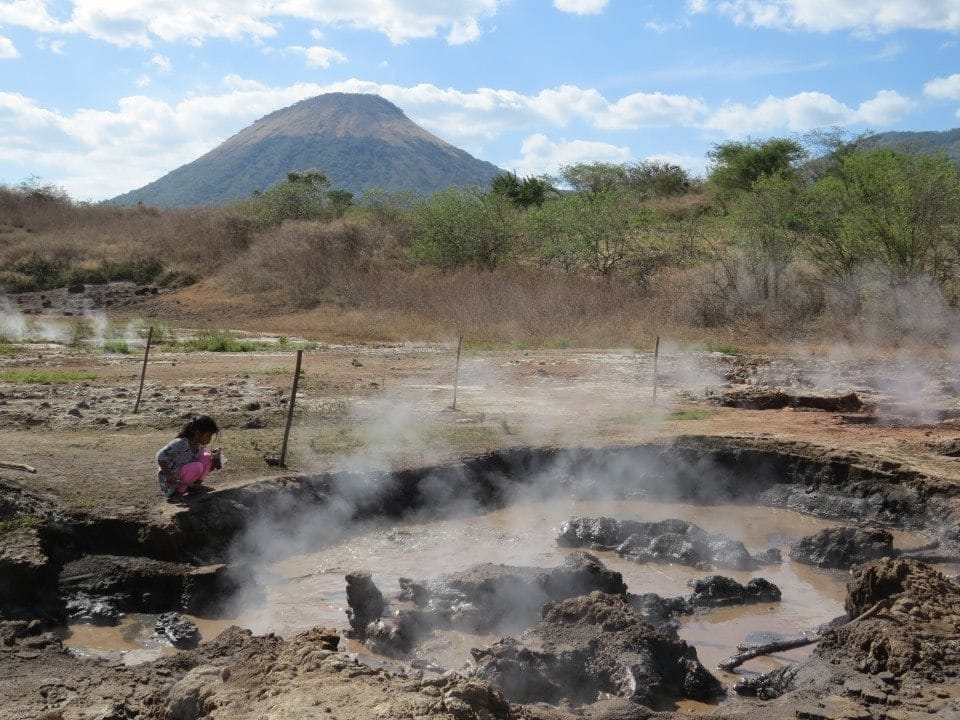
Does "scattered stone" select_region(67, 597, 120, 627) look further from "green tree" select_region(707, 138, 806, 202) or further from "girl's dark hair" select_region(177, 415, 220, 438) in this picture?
"green tree" select_region(707, 138, 806, 202)

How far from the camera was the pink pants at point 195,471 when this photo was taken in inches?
298

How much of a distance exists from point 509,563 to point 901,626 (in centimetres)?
331

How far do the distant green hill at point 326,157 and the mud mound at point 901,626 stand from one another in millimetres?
136960

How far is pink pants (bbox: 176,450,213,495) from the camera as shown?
756 centimetres

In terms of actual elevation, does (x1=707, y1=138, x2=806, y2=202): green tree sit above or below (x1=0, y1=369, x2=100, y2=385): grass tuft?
above

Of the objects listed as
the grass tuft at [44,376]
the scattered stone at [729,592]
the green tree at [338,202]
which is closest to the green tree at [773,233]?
the grass tuft at [44,376]

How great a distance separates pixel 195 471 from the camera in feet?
25.1

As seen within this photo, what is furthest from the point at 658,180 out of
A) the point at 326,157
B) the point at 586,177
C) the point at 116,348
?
the point at 326,157

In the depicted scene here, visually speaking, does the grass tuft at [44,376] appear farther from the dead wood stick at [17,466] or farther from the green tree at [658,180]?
the green tree at [658,180]

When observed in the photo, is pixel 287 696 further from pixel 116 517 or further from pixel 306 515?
pixel 306 515

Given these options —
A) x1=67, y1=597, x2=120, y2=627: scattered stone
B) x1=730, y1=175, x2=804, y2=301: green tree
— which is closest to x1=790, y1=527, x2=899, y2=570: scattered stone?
x1=67, y1=597, x2=120, y2=627: scattered stone

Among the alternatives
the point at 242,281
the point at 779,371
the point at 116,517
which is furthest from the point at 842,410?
the point at 242,281

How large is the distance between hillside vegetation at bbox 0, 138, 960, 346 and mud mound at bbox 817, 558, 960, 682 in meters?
14.4

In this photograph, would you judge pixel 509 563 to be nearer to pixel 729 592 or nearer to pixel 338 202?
pixel 729 592
